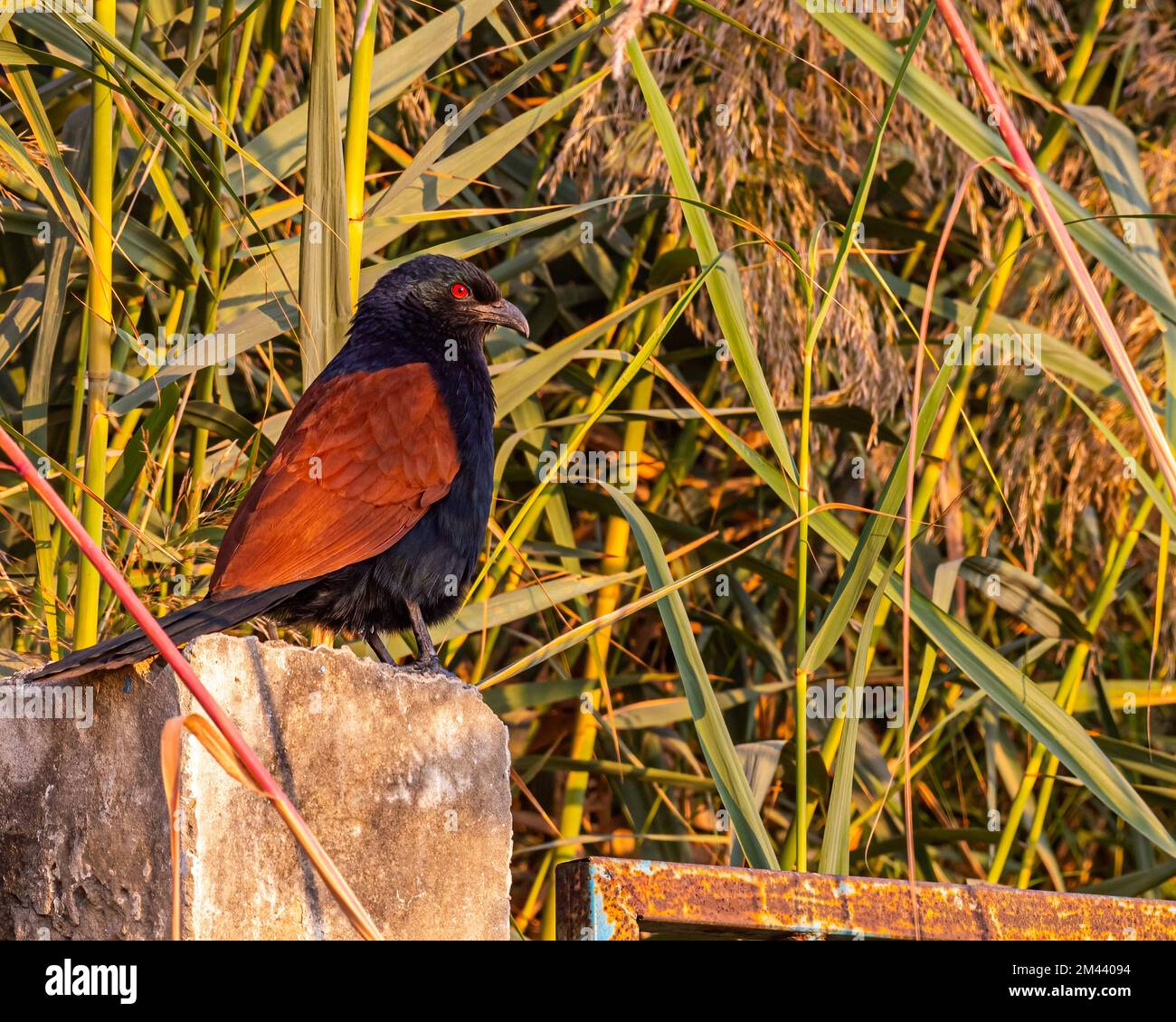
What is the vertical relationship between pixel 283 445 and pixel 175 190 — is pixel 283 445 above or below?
below

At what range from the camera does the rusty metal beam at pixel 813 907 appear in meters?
1.23

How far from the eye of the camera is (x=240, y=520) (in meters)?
2.07

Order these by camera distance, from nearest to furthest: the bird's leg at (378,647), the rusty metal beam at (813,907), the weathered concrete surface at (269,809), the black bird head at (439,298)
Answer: the rusty metal beam at (813,907) < the weathered concrete surface at (269,809) < the bird's leg at (378,647) < the black bird head at (439,298)

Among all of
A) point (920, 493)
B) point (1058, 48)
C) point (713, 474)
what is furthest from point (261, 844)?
point (1058, 48)

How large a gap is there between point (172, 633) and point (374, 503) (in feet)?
1.94

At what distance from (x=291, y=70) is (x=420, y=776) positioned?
6.18 feet

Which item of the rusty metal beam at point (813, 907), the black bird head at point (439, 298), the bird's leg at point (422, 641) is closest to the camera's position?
the rusty metal beam at point (813, 907)

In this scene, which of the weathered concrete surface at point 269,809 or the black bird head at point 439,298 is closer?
the weathered concrete surface at point 269,809

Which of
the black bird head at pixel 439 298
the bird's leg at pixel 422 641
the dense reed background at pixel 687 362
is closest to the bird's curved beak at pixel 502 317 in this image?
the black bird head at pixel 439 298

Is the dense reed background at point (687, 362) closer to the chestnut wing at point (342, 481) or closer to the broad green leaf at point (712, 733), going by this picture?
the broad green leaf at point (712, 733)

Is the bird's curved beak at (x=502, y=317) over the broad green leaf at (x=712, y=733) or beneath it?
over

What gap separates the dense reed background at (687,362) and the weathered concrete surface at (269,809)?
1.21ft

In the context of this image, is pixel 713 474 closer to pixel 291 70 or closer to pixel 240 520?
pixel 291 70

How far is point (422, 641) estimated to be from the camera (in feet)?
7.37
